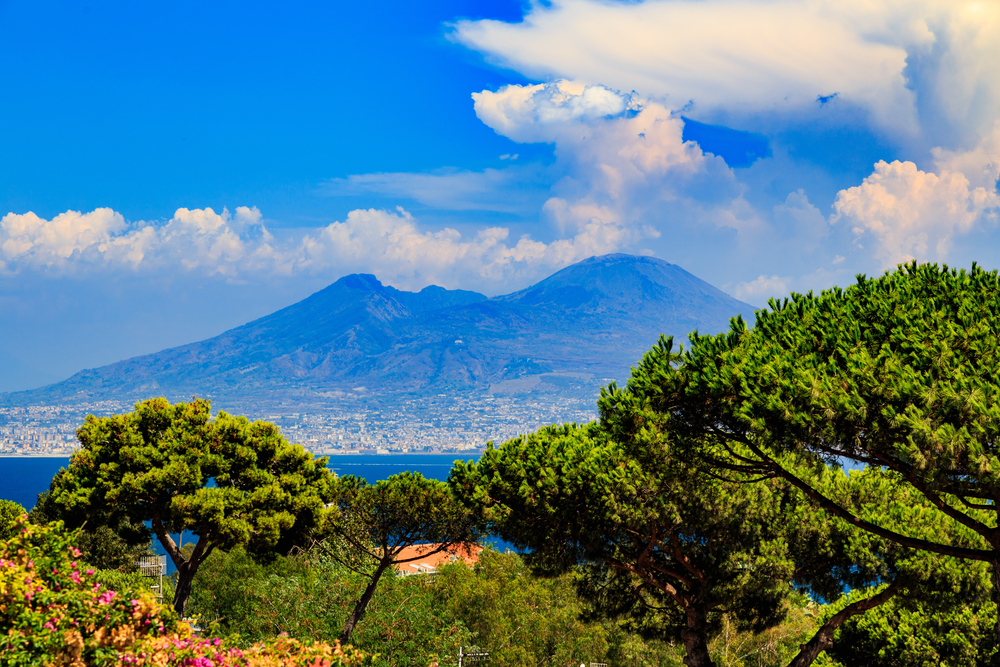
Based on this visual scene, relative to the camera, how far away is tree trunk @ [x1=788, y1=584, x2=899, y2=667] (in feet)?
36.3

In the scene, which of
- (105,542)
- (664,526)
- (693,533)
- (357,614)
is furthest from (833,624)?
(105,542)

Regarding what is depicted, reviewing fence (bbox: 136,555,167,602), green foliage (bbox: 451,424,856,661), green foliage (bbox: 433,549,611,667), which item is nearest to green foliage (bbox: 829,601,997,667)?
green foliage (bbox: 451,424,856,661)

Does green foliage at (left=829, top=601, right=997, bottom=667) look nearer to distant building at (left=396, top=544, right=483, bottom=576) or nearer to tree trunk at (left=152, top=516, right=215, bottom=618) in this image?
distant building at (left=396, top=544, right=483, bottom=576)

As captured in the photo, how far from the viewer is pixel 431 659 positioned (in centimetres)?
1625

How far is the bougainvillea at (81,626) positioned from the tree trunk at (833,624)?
23.5ft

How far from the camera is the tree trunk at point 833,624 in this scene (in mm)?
11062

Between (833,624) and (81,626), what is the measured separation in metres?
9.82

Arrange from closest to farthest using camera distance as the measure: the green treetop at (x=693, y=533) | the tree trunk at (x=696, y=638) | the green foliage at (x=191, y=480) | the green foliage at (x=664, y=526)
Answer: the green treetop at (x=693, y=533)
the green foliage at (x=664, y=526)
the tree trunk at (x=696, y=638)
the green foliage at (x=191, y=480)

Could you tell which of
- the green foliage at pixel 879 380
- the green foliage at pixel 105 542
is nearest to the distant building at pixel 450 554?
the green foliage at pixel 105 542

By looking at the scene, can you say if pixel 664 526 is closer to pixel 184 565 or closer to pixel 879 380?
pixel 879 380

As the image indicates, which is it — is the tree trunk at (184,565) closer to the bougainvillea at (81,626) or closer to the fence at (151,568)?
the fence at (151,568)

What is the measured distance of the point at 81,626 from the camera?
6.21 meters

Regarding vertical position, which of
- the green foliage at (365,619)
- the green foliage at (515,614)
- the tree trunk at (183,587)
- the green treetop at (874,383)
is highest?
the green treetop at (874,383)

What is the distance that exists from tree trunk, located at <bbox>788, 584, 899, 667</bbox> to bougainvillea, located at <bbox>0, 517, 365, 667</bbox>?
281 inches
